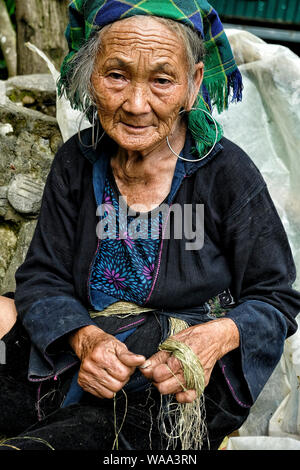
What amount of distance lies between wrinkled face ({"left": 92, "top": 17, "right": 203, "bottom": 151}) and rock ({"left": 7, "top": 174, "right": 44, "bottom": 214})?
4.23 feet

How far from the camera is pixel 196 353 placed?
1808 millimetres

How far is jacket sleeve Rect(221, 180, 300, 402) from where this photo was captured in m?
1.96

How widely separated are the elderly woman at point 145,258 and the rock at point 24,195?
994mm

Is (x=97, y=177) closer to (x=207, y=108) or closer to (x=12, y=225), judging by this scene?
(x=207, y=108)

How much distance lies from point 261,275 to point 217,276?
15 cm

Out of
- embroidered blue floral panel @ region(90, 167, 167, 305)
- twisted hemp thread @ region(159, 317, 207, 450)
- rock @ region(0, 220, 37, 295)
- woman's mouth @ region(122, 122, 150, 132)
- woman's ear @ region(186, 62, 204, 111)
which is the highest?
woman's ear @ region(186, 62, 204, 111)

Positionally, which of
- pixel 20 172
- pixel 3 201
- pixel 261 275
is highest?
pixel 261 275

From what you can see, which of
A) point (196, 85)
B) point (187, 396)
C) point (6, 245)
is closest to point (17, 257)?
point (6, 245)

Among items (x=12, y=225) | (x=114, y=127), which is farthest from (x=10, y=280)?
(x=114, y=127)

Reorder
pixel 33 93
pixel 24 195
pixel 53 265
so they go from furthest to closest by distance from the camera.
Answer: pixel 33 93, pixel 24 195, pixel 53 265

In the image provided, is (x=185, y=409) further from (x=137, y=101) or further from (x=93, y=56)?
(x=93, y=56)

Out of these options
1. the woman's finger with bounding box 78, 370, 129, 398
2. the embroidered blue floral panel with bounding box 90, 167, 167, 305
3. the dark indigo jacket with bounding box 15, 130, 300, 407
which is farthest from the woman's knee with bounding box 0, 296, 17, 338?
the woman's finger with bounding box 78, 370, 129, 398

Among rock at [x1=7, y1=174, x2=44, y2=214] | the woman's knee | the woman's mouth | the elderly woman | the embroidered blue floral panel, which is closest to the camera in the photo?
the elderly woman

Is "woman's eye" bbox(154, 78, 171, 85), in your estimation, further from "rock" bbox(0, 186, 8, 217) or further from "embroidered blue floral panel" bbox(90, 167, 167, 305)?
"rock" bbox(0, 186, 8, 217)
